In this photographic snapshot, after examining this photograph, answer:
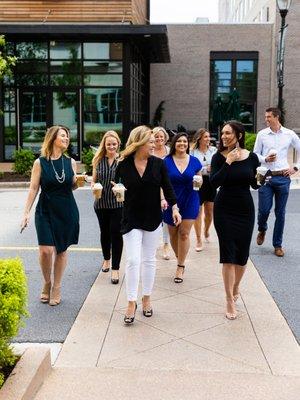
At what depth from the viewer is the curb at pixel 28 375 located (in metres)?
3.65

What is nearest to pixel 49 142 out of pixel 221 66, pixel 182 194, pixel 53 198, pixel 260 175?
pixel 53 198

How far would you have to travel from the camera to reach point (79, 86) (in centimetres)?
2012

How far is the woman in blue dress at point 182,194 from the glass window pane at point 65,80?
13.6 m

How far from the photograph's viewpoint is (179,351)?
15.7 feet

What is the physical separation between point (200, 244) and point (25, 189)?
28.9 ft

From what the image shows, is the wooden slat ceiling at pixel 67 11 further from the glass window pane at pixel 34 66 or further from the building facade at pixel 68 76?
the glass window pane at pixel 34 66

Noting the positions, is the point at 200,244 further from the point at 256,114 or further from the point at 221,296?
the point at 256,114

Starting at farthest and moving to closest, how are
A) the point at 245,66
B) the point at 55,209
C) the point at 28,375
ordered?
the point at 245,66
the point at 55,209
the point at 28,375

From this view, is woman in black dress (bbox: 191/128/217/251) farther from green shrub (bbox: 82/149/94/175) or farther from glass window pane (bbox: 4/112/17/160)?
glass window pane (bbox: 4/112/17/160)

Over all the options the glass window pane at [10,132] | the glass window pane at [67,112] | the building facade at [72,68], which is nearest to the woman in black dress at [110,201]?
the building facade at [72,68]

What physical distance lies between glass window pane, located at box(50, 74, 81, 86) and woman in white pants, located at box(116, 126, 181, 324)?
49.5 feet

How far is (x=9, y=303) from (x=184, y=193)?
12.2 ft

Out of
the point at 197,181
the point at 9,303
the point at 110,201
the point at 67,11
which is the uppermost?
the point at 67,11

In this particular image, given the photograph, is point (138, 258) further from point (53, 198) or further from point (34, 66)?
point (34, 66)
